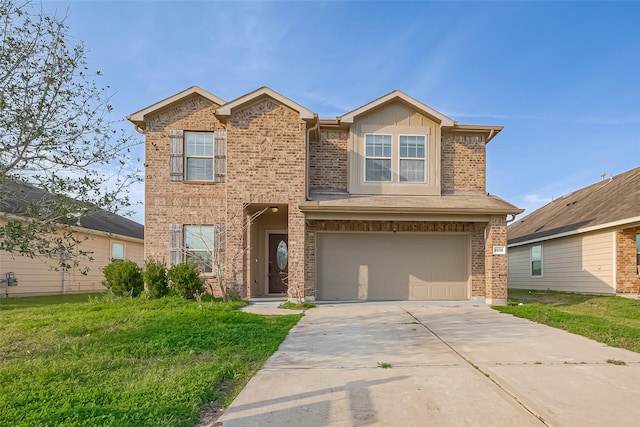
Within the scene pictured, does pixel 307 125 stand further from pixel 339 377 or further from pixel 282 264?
pixel 339 377

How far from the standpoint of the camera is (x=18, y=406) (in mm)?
3689

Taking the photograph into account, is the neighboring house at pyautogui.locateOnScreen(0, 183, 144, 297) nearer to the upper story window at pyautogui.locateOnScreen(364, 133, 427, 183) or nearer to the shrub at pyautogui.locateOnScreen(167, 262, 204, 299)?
the shrub at pyautogui.locateOnScreen(167, 262, 204, 299)

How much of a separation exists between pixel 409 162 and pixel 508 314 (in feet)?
18.0

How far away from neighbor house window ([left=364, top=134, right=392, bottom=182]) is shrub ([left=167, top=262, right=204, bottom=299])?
6.02m

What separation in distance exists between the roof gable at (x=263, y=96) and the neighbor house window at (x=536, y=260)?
1319 cm

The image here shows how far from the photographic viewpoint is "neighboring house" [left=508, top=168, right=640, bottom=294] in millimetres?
13242

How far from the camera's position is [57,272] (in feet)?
51.4

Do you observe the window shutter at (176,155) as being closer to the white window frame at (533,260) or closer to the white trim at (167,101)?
the white trim at (167,101)

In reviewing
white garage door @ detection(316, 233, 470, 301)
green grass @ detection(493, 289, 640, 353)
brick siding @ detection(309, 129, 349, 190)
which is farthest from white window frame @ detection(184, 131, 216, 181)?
green grass @ detection(493, 289, 640, 353)

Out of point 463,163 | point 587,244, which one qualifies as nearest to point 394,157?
point 463,163

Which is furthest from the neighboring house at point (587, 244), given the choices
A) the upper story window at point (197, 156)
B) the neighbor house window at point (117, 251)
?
the neighbor house window at point (117, 251)

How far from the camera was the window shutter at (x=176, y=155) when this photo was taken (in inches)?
477

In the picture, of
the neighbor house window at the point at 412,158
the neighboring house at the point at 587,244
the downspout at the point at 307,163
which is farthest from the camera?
the neighboring house at the point at 587,244

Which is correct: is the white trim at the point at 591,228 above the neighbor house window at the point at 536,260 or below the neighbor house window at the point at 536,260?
above
